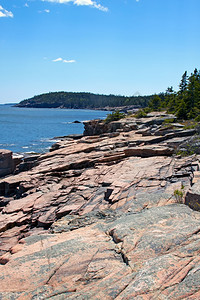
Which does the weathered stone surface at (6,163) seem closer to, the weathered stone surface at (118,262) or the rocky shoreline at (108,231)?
the rocky shoreline at (108,231)

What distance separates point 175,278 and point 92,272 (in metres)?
2.41

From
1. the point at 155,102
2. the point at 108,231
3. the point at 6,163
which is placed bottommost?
the point at 6,163

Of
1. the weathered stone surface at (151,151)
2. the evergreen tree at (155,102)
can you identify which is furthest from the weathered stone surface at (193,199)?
the evergreen tree at (155,102)

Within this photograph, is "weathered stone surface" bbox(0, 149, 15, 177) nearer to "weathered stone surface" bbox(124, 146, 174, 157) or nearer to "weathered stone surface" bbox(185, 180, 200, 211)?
"weathered stone surface" bbox(124, 146, 174, 157)

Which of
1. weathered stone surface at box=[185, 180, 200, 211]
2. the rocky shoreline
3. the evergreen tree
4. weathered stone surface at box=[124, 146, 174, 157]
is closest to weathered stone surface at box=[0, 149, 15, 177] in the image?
the rocky shoreline

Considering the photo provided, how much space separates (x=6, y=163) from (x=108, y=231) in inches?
1042

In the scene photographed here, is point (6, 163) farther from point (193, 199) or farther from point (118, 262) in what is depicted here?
point (118, 262)

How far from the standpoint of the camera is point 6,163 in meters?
33.3

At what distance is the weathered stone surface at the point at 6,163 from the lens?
3284 cm

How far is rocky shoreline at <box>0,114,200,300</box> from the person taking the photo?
248 inches

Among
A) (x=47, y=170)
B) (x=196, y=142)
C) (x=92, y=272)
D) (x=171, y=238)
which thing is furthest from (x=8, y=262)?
(x=196, y=142)

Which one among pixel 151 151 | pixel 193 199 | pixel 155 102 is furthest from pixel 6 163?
pixel 155 102

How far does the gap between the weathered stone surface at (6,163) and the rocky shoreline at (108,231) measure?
9848 millimetres

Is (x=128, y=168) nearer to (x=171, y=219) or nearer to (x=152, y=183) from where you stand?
(x=152, y=183)
